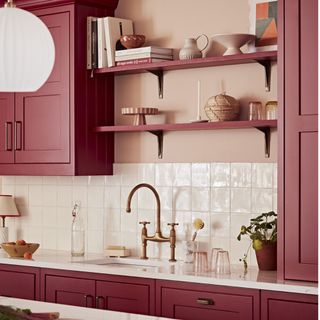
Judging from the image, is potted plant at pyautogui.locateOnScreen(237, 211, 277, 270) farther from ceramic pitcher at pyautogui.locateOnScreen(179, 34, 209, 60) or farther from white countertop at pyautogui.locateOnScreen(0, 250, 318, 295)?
ceramic pitcher at pyautogui.locateOnScreen(179, 34, 209, 60)

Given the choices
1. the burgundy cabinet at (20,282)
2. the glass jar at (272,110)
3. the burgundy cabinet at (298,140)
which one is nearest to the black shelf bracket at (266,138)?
the glass jar at (272,110)

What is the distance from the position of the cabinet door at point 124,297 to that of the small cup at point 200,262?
29cm

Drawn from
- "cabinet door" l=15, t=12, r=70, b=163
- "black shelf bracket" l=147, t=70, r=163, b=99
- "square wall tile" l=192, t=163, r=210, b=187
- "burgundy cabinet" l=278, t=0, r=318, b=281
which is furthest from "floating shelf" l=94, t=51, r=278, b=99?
"square wall tile" l=192, t=163, r=210, b=187

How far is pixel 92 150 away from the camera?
5547 millimetres

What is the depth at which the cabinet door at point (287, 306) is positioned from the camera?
4.22 meters

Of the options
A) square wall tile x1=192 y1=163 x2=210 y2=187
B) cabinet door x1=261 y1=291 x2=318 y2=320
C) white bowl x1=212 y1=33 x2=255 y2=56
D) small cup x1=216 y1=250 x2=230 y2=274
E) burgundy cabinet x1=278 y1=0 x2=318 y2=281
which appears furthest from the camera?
square wall tile x1=192 y1=163 x2=210 y2=187

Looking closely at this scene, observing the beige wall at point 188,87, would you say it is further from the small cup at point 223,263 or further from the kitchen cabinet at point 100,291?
the kitchen cabinet at point 100,291

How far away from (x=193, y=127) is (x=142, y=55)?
1.88 feet

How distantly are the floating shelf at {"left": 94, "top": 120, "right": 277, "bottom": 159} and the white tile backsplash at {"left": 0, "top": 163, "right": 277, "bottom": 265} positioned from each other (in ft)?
0.55

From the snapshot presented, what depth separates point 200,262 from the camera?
4.83 m

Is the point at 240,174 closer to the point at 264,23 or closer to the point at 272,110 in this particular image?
the point at 272,110

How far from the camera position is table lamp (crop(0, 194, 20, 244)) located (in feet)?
19.7

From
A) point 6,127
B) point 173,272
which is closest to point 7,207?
point 6,127

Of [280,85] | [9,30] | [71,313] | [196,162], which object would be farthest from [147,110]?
[9,30]
